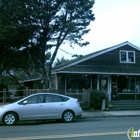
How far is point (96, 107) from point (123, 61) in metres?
8.30

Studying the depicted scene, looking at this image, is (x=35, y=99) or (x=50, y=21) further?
(x=50, y=21)

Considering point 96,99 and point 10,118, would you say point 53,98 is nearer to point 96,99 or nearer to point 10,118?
point 10,118

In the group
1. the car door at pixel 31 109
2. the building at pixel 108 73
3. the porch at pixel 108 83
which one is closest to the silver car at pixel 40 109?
the car door at pixel 31 109

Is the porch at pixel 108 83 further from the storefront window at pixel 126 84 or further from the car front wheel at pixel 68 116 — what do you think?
the car front wheel at pixel 68 116

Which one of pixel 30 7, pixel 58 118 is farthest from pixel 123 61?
pixel 58 118

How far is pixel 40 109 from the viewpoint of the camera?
1342cm

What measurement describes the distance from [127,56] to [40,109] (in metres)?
15.7

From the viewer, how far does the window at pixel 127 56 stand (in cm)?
2681

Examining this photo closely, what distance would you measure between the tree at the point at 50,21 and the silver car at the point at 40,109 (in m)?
9.30

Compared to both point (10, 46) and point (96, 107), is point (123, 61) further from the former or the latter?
point (10, 46)

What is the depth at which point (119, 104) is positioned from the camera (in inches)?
866

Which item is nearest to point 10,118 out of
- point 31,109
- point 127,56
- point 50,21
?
point 31,109

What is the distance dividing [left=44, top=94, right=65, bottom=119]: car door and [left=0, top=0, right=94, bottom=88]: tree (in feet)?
30.4

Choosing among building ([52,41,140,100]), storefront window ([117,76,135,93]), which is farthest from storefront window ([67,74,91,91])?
storefront window ([117,76,135,93])
